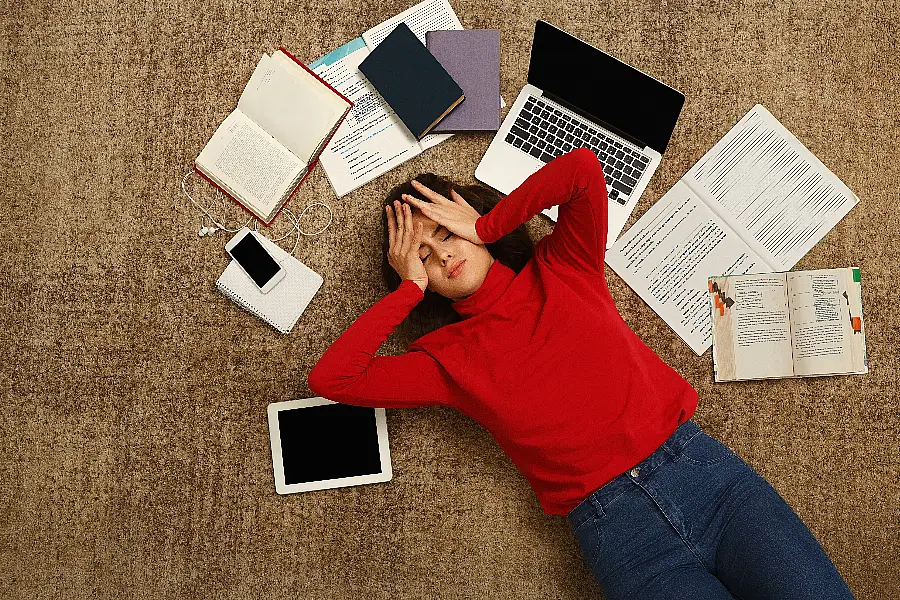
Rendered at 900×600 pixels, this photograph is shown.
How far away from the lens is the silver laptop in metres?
1.39

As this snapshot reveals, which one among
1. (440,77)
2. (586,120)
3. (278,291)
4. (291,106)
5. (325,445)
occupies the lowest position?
(325,445)

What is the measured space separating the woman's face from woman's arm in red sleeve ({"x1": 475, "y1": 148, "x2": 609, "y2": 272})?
4cm

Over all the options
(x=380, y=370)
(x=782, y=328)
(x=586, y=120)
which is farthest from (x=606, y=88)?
(x=380, y=370)

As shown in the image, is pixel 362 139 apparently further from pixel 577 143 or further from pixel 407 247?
pixel 577 143

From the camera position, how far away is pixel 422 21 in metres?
1.50

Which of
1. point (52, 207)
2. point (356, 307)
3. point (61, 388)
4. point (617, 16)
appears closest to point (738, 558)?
point (356, 307)

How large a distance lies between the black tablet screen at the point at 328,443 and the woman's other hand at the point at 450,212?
1.53 ft

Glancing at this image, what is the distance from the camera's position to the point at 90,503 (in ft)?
4.82

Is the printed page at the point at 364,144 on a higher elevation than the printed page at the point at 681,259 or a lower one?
lower

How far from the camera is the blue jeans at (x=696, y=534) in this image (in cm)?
118

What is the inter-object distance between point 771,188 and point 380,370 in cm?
95

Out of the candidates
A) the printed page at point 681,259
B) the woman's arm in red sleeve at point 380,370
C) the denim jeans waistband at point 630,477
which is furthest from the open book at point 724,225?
the woman's arm in red sleeve at point 380,370

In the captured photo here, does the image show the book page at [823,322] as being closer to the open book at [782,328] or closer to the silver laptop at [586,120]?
the open book at [782,328]

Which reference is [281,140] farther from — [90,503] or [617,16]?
[90,503]
